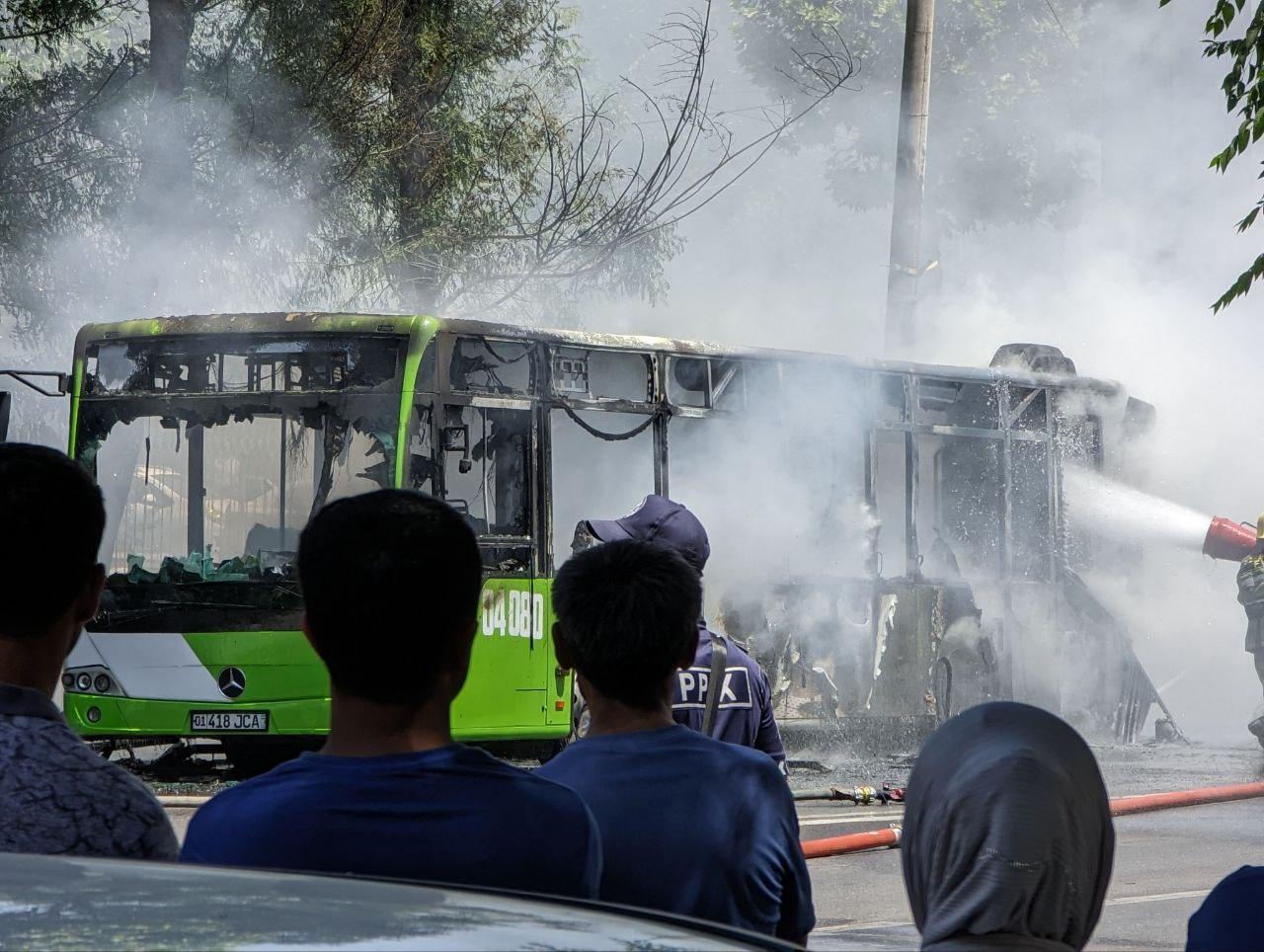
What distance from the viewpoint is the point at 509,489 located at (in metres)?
11.2

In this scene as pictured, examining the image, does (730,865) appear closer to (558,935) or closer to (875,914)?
(558,935)

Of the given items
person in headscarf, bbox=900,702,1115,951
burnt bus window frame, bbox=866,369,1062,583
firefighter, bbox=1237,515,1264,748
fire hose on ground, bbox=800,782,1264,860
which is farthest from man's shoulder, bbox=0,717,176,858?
firefighter, bbox=1237,515,1264,748

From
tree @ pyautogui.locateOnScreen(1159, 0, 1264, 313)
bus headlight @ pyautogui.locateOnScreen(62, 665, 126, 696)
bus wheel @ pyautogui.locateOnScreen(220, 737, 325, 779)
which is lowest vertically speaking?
bus wheel @ pyautogui.locateOnScreen(220, 737, 325, 779)

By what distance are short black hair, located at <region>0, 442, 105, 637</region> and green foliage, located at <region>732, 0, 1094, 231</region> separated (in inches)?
1281

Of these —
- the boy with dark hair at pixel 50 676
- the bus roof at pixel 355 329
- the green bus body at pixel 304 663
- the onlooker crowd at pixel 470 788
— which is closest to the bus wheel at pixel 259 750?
the green bus body at pixel 304 663

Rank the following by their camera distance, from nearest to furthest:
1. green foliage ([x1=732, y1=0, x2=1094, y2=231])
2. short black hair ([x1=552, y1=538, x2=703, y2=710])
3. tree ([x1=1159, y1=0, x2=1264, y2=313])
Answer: short black hair ([x1=552, y1=538, x2=703, y2=710]) → tree ([x1=1159, y1=0, x2=1264, y2=313]) → green foliage ([x1=732, y1=0, x2=1094, y2=231])

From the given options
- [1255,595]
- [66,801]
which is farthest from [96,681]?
[66,801]

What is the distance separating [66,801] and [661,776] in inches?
36.4

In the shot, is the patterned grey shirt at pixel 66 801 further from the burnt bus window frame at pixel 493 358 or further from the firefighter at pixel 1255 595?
the firefighter at pixel 1255 595

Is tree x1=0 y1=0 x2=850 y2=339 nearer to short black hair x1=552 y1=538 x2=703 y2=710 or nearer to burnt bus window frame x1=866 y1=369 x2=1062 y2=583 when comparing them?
burnt bus window frame x1=866 y1=369 x2=1062 y2=583

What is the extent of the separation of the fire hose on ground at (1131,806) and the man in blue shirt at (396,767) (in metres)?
7.04

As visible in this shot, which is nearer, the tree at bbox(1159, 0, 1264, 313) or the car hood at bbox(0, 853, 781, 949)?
the car hood at bbox(0, 853, 781, 949)

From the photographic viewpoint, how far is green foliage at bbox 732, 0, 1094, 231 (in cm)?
3478

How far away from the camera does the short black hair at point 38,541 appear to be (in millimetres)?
2564
